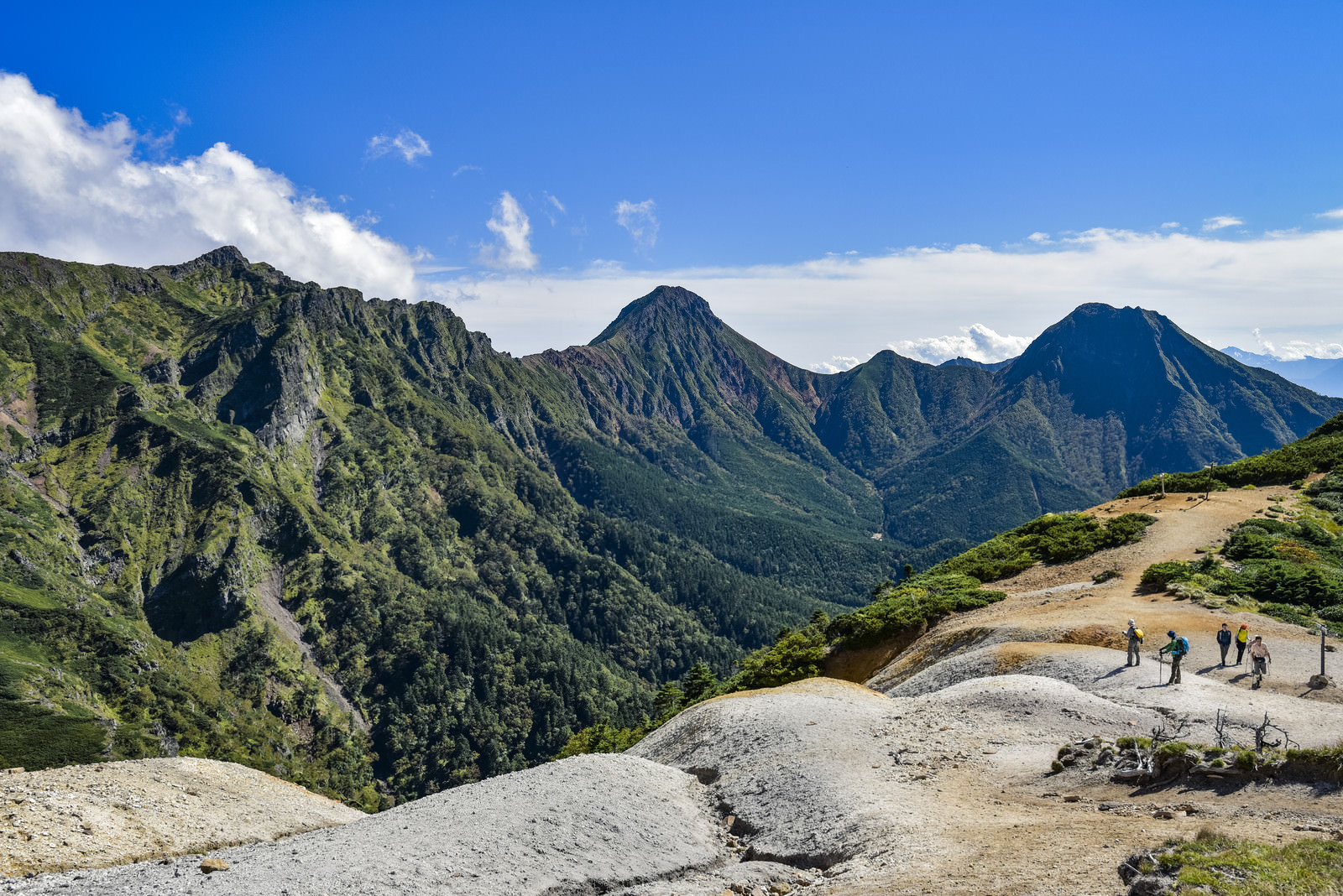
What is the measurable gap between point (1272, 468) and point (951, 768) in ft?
175

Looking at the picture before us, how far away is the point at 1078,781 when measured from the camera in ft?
60.1

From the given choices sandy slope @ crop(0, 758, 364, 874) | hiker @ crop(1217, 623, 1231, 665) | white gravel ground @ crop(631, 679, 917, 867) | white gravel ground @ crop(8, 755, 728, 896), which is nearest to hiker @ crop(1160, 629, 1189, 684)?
hiker @ crop(1217, 623, 1231, 665)

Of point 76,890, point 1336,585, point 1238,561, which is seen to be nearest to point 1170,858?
point 76,890

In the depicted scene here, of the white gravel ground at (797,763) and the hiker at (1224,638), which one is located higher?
the hiker at (1224,638)

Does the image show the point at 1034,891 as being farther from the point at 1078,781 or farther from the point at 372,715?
the point at 372,715

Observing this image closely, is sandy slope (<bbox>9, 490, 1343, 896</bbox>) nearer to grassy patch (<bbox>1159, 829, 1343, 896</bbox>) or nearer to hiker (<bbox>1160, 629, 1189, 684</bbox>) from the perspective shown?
hiker (<bbox>1160, 629, 1189, 684</bbox>)

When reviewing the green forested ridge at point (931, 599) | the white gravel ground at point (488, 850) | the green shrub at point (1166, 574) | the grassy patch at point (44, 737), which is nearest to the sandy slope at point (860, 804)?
the white gravel ground at point (488, 850)

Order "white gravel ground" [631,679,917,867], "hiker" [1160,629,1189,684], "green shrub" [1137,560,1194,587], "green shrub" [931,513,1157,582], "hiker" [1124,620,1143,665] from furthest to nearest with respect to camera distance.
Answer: "green shrub" [931,513,1157,582]
"green shrub" [1137,560,1194,587]
"hiker" [1124,620,1143,665]
"hiker" [1160,629,1189,684]
"white gravel ground" [631,679,917,867]

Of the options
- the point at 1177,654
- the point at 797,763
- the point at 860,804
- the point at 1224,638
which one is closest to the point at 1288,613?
the point at 1224,638

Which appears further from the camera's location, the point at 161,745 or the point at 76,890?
the point at 161,745

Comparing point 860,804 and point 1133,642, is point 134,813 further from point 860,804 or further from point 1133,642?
point 1133,642

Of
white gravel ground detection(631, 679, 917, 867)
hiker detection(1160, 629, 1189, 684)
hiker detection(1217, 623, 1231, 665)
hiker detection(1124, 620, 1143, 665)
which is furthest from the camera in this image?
hiker detection(1124, 620, 1143, 665)

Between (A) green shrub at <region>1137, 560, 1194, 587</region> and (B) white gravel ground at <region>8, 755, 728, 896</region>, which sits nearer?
A: (B) white gravel ground at <region>8, 755, 728, 896</region>

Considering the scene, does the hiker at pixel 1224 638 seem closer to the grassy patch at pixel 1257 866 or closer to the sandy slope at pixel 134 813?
the grassy patch at pixel 1257 866
